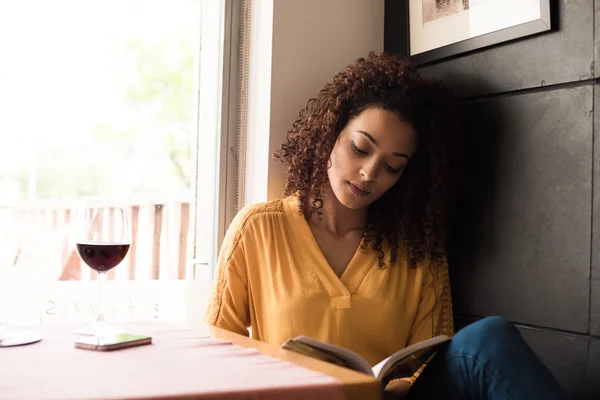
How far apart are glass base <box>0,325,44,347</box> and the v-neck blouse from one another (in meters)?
0.59

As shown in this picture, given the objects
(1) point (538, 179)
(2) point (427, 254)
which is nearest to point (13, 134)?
(2) point (427, 254)

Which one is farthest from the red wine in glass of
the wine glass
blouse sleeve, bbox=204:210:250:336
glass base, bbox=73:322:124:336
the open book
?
blouse sleeve, bbox=204:210:250:336

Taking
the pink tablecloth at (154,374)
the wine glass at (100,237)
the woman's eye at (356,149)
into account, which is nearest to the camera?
the pink tablecloth at (154,374)

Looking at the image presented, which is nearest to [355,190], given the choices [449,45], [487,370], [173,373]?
[449,45]

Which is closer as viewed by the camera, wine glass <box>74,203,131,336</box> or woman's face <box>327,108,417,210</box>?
wine glass <box>74,203,131,336</box>

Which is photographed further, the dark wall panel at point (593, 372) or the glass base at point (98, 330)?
the dark wall panel at point (593, 372)

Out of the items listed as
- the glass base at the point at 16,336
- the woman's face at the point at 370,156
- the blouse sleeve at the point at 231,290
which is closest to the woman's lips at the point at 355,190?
the woman's face at the point at 370,156

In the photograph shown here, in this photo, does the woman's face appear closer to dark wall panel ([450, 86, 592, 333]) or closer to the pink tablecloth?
dark wall panel ([450, 86, 592, 333])

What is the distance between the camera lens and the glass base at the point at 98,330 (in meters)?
1.19

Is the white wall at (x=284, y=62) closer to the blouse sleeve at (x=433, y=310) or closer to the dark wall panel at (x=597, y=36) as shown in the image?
the blouse sleeve at (x=433, y=310)

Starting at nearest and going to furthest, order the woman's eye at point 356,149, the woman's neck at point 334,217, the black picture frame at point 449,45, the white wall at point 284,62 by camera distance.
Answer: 1. the black picture frame at point 449,45
2. the woman's eye at point 356,149
3. the woman's neck at point 334,217
4. the white wall at point 284,62

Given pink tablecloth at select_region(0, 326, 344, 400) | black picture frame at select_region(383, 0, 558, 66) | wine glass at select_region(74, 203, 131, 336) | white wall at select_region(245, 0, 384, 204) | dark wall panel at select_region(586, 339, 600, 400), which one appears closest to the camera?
pink tablecloth at select_region(0, 326, 344, 400)

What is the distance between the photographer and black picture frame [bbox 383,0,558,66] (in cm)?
159

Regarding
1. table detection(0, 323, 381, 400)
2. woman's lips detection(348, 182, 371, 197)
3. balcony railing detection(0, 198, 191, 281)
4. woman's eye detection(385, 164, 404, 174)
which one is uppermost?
woman's eye detection(385, 164, 404, 174)
